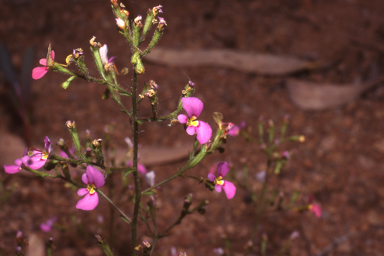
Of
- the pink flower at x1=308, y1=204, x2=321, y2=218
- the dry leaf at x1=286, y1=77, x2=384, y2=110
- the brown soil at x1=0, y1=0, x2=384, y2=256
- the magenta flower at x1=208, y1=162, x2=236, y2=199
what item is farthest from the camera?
the dry leaf at x1=286, y1=77, x2=384, y2=110

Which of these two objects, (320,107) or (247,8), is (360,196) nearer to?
(320,107)

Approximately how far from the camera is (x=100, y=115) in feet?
10.7

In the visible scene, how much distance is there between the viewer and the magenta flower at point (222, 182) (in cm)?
119

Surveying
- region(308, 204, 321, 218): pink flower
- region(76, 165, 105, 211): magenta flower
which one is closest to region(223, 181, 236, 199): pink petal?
region(76, 165, 105, 211): magenta flower

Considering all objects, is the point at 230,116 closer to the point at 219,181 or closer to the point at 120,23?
the point at 219,181

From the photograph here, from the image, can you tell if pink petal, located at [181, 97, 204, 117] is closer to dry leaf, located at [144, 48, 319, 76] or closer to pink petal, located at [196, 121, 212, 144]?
pink petal, located at [196, 121, 212, 144]

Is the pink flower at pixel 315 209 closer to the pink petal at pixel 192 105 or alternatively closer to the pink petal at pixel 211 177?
the pink petal at pixel 211 177

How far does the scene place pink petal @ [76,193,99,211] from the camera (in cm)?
111

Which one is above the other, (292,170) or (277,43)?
(277,43)

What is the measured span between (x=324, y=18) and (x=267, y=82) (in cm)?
108

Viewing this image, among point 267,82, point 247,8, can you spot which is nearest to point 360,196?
point 267,82

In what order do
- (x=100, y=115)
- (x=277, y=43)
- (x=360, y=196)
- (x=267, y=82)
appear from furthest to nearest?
(x=277, y=43), (x=267, y=82), (x=100, y=115), (x=360, y=196)

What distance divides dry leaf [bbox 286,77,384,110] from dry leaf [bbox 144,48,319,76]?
0.21 meters

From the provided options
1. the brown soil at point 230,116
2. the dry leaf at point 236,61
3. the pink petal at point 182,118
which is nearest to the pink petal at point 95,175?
the pink petal at point 182,118
